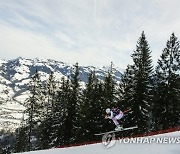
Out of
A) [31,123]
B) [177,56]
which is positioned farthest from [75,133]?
[177,56]

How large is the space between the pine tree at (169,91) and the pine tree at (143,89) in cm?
130

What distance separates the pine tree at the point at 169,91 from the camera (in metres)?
40.2

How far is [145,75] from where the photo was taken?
139 feet

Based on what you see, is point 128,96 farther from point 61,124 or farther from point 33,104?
point 33,104

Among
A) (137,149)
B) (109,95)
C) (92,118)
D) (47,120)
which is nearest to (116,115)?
(137,149)

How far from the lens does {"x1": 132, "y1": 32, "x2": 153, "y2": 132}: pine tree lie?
4003 centimetres

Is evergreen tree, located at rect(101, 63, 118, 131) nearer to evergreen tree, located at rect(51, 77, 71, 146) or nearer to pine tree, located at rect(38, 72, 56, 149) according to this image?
evergreen tree, located at rect(51, 77, 71, 146)

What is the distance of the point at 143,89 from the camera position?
134 feet

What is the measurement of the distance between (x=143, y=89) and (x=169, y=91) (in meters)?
3.23

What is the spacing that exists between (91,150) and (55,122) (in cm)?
3232

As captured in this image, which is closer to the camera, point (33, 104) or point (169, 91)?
point (169, 91)

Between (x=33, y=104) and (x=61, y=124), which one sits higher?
(x=33, y=104)

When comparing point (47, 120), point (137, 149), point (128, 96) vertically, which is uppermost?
point (128, 96)

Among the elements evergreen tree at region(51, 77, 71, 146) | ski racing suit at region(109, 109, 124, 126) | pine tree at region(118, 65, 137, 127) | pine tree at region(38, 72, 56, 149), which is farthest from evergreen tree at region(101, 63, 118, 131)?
ski racing suit at region(109, 109, 124, 126)
